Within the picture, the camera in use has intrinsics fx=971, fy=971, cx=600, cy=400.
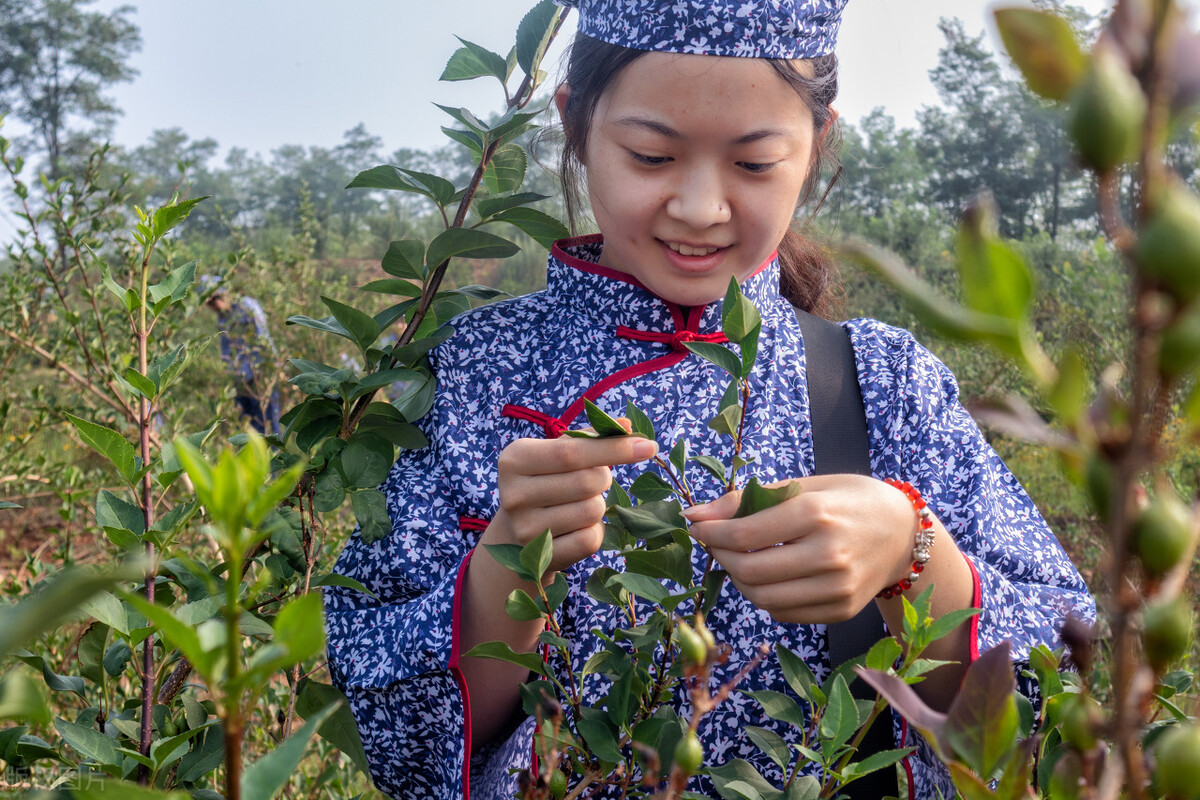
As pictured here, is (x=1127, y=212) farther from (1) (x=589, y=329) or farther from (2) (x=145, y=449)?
(1) (x=589, y=329)

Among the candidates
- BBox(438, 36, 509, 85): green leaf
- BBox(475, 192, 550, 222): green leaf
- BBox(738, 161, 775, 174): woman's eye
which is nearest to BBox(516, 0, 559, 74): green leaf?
BBox(438, 36, 509, 85): green leaf

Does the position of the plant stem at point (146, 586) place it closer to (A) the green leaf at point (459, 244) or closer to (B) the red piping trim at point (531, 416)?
(A) the green leaf at point (459, 244)

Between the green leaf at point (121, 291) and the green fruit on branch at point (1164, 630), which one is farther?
the green leaf at point (121, 291)

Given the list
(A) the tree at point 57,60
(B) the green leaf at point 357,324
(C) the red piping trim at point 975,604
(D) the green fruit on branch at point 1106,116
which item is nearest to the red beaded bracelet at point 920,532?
(C) the red piping trim at point 975,604

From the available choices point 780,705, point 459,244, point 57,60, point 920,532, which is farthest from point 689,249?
Result: point 57,60

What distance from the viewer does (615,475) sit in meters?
1.11

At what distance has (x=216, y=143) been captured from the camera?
114ft

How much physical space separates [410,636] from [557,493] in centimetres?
33

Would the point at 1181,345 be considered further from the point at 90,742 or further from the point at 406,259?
the point at 406,259

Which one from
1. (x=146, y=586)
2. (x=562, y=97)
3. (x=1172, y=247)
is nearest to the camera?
(x=1172, y=247)

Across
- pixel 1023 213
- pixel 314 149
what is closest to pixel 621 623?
pixel 1023 213

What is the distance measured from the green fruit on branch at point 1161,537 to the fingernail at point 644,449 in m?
0.45

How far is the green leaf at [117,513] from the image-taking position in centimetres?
65

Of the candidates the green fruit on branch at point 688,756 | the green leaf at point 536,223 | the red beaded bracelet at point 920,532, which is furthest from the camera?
the green leaf at point 536,223
